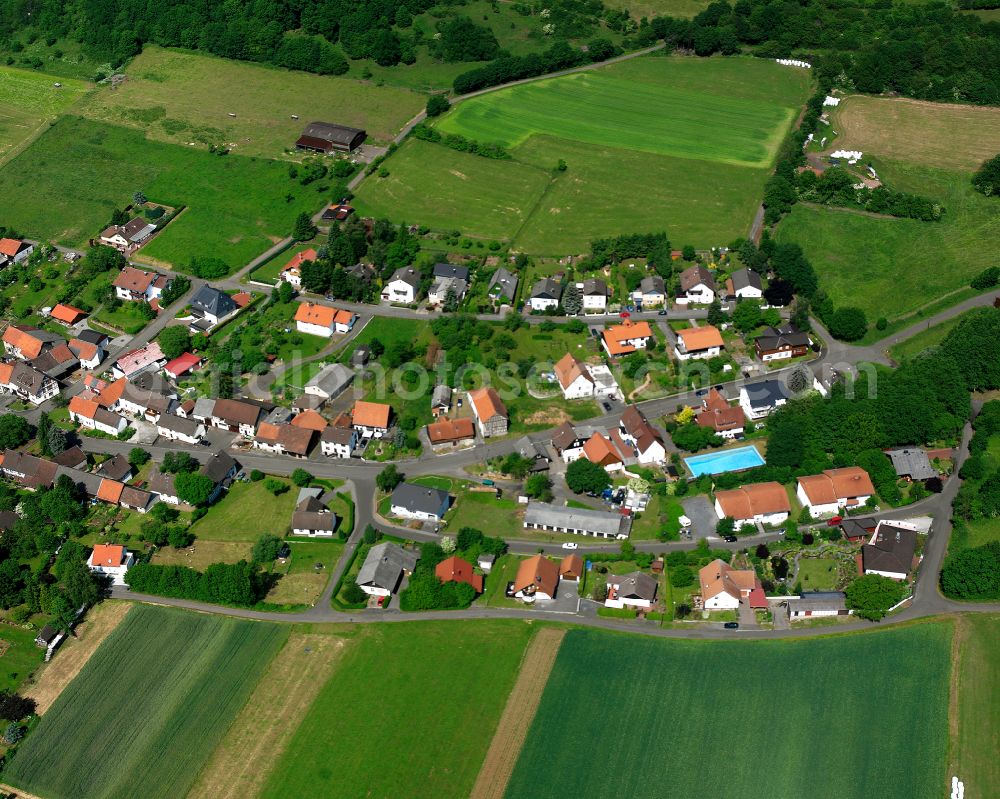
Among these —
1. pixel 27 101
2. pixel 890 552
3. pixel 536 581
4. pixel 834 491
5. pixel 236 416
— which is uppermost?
pixel 890 552

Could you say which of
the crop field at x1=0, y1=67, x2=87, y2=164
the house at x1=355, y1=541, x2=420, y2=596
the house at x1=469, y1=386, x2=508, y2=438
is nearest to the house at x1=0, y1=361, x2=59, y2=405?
the house at x1=355, y1=541, x2=420, y2=596

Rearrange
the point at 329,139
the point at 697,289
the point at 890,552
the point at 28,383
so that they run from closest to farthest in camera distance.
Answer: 1. the point at 890,552
2. the point at 28,383
3. the point at 697,289
4. the point at 329,139

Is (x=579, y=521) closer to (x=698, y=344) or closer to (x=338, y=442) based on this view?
(x=338, y=442)

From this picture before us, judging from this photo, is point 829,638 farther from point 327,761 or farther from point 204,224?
point 204,224

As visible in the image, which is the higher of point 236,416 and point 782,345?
point 782,345

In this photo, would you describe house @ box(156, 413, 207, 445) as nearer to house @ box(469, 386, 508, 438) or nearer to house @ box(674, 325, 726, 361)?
house @ box(469, 386, 508, 438)

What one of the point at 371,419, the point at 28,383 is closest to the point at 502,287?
the point at 371,419

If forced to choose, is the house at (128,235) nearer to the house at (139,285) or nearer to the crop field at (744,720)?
the house at (139,285)
